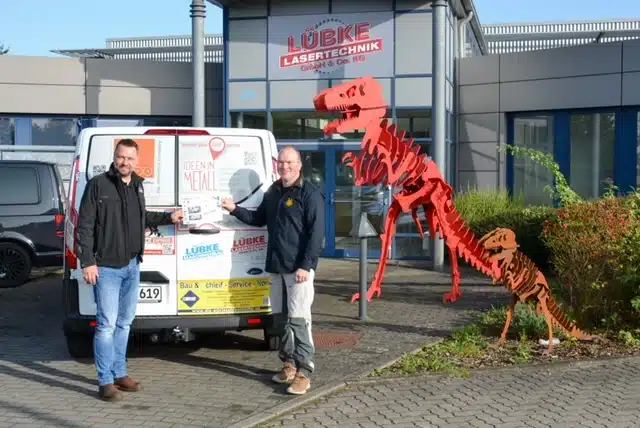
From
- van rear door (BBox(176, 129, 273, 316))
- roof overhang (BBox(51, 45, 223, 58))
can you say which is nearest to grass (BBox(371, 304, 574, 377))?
van rear door (BBox(176, 129, 273, 316))

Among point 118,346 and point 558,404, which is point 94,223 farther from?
point 558,404

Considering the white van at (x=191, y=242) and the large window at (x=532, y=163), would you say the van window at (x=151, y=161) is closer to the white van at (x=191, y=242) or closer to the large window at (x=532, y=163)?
the white van at (x=191, y=242)

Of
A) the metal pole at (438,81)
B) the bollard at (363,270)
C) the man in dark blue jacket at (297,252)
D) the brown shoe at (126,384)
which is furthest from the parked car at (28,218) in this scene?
the man in dark blue jacket at (297,252)

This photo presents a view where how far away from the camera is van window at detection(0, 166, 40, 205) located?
37.2ft

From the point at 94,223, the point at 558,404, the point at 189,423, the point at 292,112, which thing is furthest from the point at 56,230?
the point at 558,404

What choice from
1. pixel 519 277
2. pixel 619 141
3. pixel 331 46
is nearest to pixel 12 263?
pixel 331 46

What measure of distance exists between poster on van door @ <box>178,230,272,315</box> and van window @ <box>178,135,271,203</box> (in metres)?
0.38

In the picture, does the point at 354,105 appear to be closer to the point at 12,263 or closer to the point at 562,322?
the point at 562,322

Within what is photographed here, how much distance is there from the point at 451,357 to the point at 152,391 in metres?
2.62

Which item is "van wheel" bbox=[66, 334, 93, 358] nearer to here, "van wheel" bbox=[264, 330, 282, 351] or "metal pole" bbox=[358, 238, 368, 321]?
"van wheel" bbox=[264, 330, 282, 351]

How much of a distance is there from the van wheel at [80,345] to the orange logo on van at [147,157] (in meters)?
1.55

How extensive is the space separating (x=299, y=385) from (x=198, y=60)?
30.3ft

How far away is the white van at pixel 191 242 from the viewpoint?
6277 mm

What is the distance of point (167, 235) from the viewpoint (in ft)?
20.7
